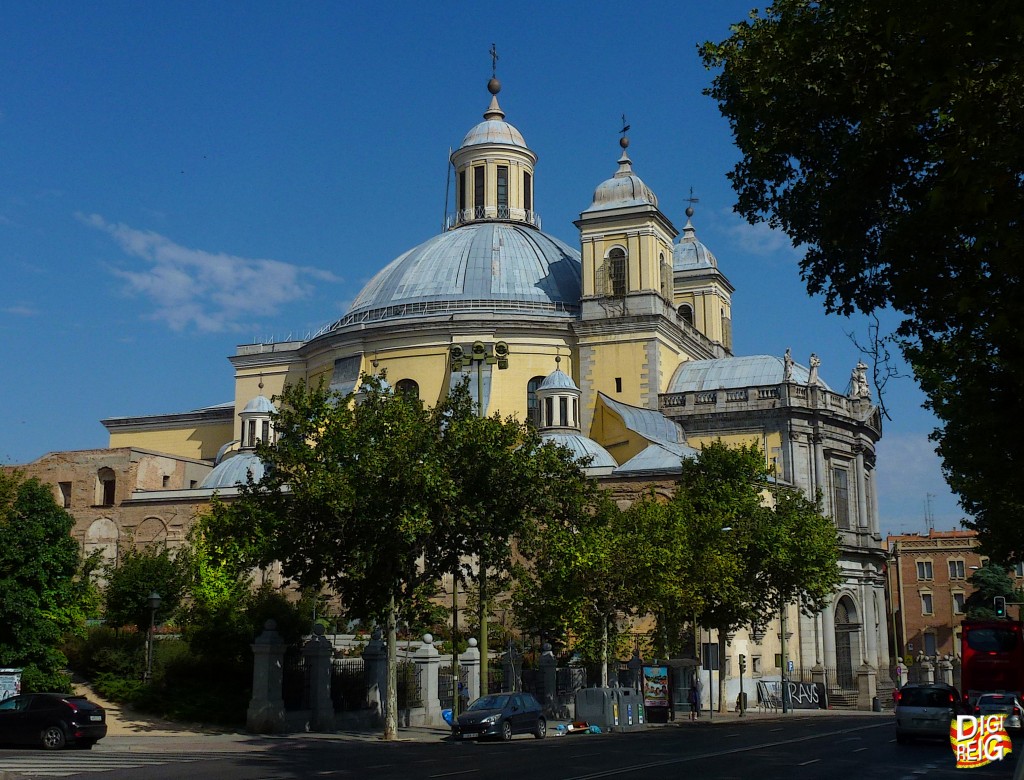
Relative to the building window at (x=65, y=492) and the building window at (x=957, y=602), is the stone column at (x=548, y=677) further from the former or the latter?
the building window at (x=957, y=602)

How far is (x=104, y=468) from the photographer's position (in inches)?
2559

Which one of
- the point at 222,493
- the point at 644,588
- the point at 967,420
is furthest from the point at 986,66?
the point at 222,493

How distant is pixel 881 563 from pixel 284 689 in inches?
1781

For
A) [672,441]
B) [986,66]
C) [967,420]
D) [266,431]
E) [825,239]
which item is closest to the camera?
[986,66]

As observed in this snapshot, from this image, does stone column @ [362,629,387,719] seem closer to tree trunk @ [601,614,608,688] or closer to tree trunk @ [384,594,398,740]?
tree trunk @ [384,594,398,740]

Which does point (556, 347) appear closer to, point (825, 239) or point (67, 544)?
point (67, 544)

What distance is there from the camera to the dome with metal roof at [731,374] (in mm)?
64938

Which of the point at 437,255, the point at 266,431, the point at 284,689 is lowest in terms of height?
the point at 284,689

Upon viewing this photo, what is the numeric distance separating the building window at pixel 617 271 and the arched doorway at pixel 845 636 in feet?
65.9

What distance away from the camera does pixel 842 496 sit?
214 ft

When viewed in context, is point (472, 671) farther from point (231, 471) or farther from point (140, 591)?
point (231, 471)

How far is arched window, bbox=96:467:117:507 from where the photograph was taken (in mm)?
64875

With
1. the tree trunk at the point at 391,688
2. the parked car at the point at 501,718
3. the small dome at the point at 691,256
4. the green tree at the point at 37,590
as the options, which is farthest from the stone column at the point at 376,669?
the small dome at the point at 691,256

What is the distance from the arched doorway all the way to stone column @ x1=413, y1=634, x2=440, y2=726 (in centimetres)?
3432
